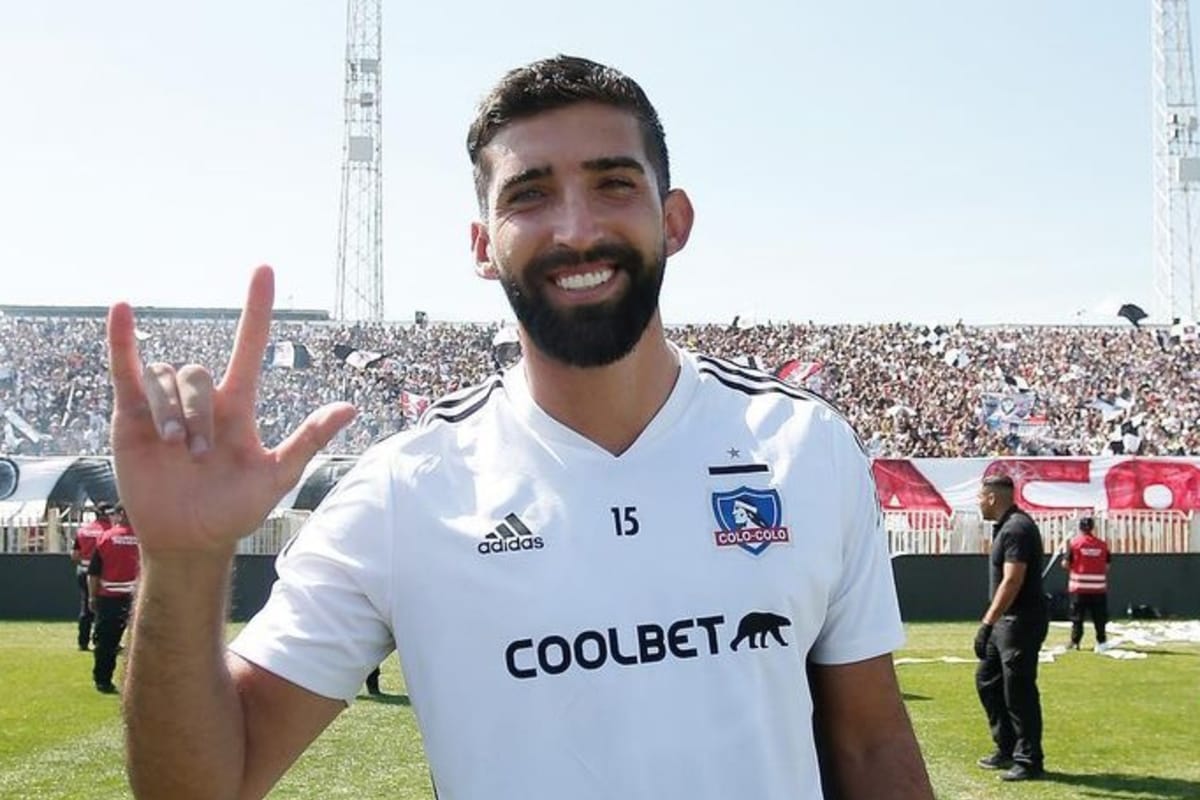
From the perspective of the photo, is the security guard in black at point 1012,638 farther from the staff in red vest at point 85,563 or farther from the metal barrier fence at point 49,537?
the metal barrier fence at point 49,537

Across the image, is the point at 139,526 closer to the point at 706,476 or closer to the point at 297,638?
the point at 297,638

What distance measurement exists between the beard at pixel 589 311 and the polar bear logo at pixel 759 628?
0.49m

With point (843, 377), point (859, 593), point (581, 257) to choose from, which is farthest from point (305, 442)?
point (843, 377)

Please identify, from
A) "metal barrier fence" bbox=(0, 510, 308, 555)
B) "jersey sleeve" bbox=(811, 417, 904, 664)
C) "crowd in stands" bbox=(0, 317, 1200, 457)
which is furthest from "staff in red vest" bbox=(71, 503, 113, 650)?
"jersey sleeve" bbox=(811, 417, 904, 664)

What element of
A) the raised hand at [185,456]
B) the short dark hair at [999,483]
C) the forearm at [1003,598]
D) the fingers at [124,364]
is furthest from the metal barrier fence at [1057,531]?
the fingers at [124,364]

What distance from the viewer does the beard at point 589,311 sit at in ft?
7.48

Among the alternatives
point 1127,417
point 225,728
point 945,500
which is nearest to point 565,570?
point 225,728

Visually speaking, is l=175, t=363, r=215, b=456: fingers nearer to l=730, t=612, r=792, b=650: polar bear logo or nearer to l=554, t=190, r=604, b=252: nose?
l=554, t=190, r=604, b=252: nose

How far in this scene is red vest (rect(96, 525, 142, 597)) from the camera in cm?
1395

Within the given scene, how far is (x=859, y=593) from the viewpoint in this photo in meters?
2.35

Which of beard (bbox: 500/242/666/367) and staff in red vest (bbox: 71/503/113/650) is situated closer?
beard (bbox: 500/242/666/367)

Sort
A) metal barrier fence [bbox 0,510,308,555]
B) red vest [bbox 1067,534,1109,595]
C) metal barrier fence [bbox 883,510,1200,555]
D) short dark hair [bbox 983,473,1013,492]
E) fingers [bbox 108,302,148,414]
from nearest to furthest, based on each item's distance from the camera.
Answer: fingers [bbox 108,302,148,414], short dark hair [bbox 983,473,1013,492], red vest [bbox 1067,534,1109,595], metal barrier fence [bbox 883,510,1200,555], metal barrier fence [bbox 0,510,308,555]

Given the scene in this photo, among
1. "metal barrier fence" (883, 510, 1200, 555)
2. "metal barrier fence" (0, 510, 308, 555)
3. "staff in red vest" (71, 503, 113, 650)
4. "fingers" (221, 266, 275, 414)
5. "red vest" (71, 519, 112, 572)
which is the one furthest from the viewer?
"metal barrier fence" (0, 510, 308, 555)

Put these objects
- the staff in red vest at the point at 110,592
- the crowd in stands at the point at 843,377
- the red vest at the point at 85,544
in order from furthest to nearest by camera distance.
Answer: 1. the crowd in stands at the point at 843,377
2. the red vest at the point at 85,544
3. the staff in red vest at the point at 110,592
